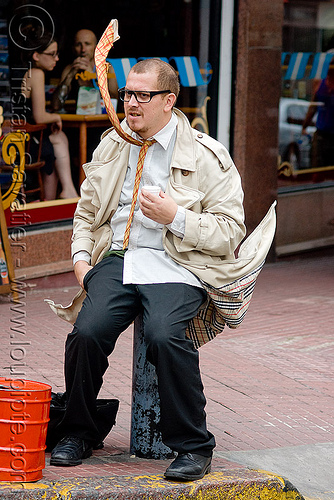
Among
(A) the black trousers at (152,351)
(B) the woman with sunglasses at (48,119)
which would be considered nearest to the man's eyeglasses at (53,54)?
(B) the woman with sunglasses at (48,119)

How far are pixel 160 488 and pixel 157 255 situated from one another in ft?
3.15

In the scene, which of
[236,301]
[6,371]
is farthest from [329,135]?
[236,301]

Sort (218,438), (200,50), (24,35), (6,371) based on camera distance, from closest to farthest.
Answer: (218,438), (6,371), (24,35), (200,50)

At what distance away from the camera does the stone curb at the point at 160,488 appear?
3291 mm

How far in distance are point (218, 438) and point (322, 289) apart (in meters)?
4.23

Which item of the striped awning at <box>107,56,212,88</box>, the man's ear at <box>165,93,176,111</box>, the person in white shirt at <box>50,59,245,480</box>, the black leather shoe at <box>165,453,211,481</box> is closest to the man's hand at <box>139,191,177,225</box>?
the person in white shirt at <box>50,59,245,480</box>

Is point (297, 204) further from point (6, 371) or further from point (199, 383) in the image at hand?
point (199, 383)

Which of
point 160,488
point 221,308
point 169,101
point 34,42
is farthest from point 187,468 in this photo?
point 34,42

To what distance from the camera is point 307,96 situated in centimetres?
1055

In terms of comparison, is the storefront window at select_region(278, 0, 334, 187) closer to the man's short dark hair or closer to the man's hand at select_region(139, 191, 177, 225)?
the man's short dark hair

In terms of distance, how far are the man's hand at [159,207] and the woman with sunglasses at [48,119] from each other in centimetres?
460

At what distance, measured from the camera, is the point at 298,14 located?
33.1ft

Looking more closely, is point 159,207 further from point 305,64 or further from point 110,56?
point 305,64

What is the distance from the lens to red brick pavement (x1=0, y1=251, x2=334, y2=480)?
168 inches
